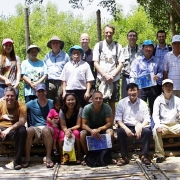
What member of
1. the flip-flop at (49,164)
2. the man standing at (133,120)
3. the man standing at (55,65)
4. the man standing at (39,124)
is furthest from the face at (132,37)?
the flip-flop at (49,164)

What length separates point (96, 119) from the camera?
6184mm

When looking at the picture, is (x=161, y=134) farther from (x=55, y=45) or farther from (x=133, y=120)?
(x=55, y=45)

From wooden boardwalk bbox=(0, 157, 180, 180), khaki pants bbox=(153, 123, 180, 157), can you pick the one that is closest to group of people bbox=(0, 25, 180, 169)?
khaki pants bbox=(153, 123, 180, 157)

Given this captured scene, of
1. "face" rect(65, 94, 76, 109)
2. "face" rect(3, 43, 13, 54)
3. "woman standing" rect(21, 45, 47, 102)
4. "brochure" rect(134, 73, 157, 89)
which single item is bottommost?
"face" rect(65, 94, 76, 109)

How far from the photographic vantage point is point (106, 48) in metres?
6.90

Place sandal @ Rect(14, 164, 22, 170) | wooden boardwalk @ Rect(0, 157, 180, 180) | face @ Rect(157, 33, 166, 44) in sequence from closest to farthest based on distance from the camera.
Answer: wooden boardwalk @ Rect(0, 157, 180, 180)
sandal @ Rect(14, 164, 22, 170)
face @ Rect(157, 33, 166, 44)

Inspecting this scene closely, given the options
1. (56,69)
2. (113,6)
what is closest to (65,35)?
(113,6)

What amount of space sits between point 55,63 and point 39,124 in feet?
4.15

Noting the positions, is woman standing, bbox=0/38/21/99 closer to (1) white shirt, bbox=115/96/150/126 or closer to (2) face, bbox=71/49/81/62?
(2) face, bbox=71/49/81/62

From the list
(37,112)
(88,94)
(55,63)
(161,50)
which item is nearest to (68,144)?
(37,112)

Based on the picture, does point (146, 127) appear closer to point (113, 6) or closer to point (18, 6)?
point (113, 6)

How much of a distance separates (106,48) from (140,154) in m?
2.05

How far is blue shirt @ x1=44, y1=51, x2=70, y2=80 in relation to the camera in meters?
6.89

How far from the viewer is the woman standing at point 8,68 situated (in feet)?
21.6
